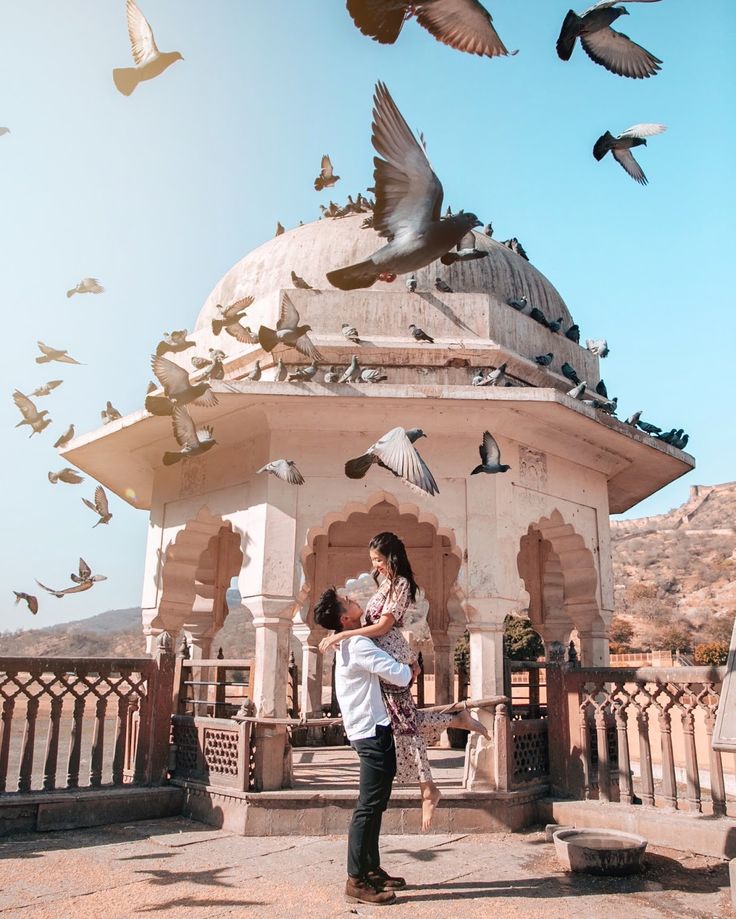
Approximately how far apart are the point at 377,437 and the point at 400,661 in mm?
3776

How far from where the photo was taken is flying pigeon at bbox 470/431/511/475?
281 inches

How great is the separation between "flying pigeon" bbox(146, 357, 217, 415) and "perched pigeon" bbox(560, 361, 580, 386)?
168 inches

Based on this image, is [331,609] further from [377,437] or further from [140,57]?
[377,437]

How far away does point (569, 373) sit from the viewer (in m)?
9.24

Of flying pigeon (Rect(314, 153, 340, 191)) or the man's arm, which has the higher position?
flying pigeon (Rect(314, 153, 340, 191))

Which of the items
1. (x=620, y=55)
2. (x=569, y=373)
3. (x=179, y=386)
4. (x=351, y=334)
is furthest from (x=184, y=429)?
(x=620, y=55)

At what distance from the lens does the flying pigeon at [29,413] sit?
861 cm

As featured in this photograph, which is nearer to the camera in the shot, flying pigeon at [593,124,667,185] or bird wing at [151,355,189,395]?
flying pigeon at [593,124,667,185]

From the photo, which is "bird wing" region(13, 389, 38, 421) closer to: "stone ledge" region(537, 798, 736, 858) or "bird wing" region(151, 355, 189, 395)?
"bird wing" region(151, 355, 189, 395)

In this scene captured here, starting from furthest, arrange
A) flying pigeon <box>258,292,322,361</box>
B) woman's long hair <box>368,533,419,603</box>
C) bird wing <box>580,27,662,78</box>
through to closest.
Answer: flying pigeon <box>258,292,322,361</box> < bird wing <box>580,27,662,78</box> < woman's long hair <box>368,533,419,603</box>

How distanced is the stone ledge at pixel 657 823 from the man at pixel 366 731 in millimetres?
2657

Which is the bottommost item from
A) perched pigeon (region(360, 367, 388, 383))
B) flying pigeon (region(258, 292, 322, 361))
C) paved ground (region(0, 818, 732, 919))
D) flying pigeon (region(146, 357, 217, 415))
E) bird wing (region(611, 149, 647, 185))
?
paved ground (region(0, 818, 732, 919))

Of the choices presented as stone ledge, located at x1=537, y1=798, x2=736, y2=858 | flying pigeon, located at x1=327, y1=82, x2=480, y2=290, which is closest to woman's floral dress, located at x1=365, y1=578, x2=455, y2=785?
flying pigeon, located at x1=327, y1=82, x2=480, y2=290

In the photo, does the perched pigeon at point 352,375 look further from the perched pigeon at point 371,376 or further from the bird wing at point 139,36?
the bird wing at point 139,36
